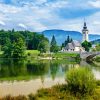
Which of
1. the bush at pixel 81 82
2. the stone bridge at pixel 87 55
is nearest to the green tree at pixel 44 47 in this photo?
the stone bridge at pixel 87 55

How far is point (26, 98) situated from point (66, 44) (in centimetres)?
14749

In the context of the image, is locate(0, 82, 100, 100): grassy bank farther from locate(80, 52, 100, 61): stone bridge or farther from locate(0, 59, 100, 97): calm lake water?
locate(80, 52, 100, 61): stone bridge

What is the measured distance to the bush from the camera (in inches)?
1047

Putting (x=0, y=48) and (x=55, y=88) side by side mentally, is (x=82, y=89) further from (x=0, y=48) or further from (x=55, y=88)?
(x=0, y=48)

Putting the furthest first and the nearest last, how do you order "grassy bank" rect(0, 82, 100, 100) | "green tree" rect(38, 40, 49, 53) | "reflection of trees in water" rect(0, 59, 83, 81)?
"green tree" rect(38, 40, 49, 53) → "reflection of trees in water" rect(0, 59, 83, 81) → "grassy bank" rect(0, 82, 100, 100)

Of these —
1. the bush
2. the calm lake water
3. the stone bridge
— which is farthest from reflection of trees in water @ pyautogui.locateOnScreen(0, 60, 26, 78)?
the stone bridge

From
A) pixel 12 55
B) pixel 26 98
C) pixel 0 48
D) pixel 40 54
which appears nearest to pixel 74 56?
pixel 40 54

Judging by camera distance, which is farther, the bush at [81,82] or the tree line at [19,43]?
the tree line at [19,43]

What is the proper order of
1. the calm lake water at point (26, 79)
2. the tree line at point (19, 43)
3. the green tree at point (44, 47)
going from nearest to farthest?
the calm lake water at point (26, 79) → the tree line at point (19, 43) → the green tree at point (44, 47)

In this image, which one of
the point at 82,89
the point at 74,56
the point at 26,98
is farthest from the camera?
the point at 74,56

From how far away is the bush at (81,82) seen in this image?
87.2 feet

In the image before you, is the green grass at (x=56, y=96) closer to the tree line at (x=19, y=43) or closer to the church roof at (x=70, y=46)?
the tree line at (x=19, y=43)

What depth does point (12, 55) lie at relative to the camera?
114 meters

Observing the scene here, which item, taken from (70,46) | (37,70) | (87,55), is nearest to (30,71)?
(37,70)
